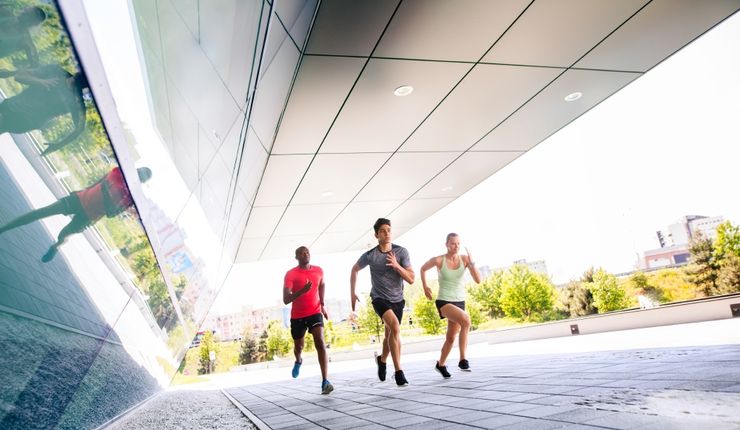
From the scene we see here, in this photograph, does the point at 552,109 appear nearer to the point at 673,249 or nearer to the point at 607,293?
A: the point at 607,293

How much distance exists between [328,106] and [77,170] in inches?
130

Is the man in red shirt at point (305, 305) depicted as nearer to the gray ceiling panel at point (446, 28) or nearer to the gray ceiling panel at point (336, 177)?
the gray ceiling panel at point (336, 177)

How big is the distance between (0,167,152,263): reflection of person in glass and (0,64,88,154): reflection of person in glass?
0.29 m

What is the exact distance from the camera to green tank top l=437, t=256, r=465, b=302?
16.8ft

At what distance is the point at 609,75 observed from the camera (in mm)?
5523

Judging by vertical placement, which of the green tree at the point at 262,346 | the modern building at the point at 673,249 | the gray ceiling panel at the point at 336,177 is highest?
the modern building at the point at 673,249

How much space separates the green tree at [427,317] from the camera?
90.3 feet

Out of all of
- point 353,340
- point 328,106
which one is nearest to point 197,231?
point 328,106

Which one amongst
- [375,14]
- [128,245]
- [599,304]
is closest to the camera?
[128,245]

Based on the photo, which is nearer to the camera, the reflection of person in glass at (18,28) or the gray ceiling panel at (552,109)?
the reflection of person in glass at (18,28)

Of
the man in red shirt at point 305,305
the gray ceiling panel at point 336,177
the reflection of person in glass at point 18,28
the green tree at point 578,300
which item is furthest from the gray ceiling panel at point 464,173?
the green tree at point 578,300

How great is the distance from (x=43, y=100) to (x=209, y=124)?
2.09 metres

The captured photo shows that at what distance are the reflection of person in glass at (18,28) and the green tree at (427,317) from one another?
27232 mm

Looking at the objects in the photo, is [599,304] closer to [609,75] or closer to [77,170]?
[609,75]
